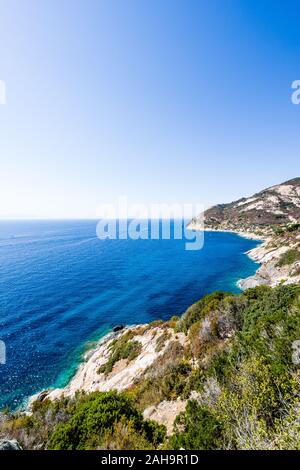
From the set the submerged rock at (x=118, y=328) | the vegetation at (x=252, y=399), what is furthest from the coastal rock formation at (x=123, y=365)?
the vegetation at (x=252, y=399)

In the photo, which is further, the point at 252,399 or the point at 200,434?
the point at 252,399

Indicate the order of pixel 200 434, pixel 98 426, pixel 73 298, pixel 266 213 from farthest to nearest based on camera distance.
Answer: pixel 266 213, pixel 73 298, pixel 98 426, pixel 200 434

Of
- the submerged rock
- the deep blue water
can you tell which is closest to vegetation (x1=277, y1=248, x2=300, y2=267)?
the deep blue water

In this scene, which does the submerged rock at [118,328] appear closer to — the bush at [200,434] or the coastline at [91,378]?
the coastline at [91,378]

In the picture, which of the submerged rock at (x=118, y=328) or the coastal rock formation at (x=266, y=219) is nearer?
the submerged rock at (x=118, y=328)

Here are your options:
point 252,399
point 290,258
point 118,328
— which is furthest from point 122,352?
point 290,258

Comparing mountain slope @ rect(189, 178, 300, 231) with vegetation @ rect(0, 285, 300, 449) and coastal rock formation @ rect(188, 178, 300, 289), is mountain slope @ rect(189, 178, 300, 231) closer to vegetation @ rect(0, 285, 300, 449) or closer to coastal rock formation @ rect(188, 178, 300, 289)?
coastal rock formation @ rect(188, 178, 300, 289)

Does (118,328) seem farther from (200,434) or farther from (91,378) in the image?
(200,434)
